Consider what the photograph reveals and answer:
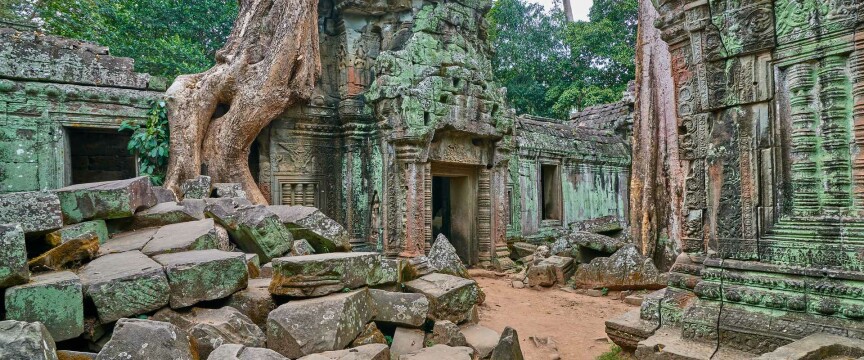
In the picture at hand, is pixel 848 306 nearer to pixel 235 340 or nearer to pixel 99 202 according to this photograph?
pixel 235 340

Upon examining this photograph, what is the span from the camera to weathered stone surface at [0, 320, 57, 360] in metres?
2.20

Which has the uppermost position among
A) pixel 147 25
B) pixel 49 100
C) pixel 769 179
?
pixel 147 25

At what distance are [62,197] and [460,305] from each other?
3857 mm

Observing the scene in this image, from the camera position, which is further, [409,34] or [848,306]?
[409,34]

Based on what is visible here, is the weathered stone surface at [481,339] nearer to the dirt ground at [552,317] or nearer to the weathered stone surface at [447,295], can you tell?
the weathered stone surface at [447,295]

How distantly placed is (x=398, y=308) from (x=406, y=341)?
0.29 m

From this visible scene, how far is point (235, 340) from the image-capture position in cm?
335

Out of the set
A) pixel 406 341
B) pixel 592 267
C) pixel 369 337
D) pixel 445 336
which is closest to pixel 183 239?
pixel 369 337

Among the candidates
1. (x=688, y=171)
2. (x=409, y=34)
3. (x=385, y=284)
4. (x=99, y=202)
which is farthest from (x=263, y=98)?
(x=688, y=171)

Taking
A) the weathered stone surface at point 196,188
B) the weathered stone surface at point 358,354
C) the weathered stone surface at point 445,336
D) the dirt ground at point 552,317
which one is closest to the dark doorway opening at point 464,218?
the dirt ground at point 552,317

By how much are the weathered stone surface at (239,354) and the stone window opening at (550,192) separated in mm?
11350

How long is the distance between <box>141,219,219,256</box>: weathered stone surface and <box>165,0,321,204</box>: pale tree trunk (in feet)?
8.76

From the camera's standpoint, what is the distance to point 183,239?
4.51m

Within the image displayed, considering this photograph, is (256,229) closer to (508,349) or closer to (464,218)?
(508,349)
